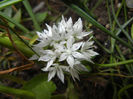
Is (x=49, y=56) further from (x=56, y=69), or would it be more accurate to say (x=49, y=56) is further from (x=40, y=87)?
(x=40, y=87)

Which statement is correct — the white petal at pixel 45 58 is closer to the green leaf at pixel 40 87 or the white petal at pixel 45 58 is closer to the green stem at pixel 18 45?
the green stem at pixel 18 45

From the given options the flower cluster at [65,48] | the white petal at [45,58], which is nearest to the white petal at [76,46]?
the flower cluster at [65,48]

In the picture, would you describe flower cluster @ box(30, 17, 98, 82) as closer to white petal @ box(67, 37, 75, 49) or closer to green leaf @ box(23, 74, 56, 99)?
white petal @ box(67, 37, 75, 49)

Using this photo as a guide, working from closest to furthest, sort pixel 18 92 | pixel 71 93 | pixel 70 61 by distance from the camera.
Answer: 1. pixel 70 61
2. pixel 18 92
3. pixel 71 93

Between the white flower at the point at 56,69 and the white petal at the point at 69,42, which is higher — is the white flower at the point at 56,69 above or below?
below

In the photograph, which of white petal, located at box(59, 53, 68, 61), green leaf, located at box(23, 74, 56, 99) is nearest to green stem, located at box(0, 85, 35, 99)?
green leaf, located at box(23, 74, 56, 99)

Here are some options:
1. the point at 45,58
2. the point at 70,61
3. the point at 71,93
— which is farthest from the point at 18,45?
the point at 71,93

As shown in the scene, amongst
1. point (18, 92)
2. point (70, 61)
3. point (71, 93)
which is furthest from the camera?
point (71, 93)

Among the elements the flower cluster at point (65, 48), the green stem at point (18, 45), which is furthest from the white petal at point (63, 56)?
the green stem at point (18, 45)

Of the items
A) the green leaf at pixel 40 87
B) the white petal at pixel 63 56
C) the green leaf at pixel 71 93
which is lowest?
the green leaf at pixel 71 93

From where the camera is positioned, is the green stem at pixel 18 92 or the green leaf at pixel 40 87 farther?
the green leaf at pixel 40 87
